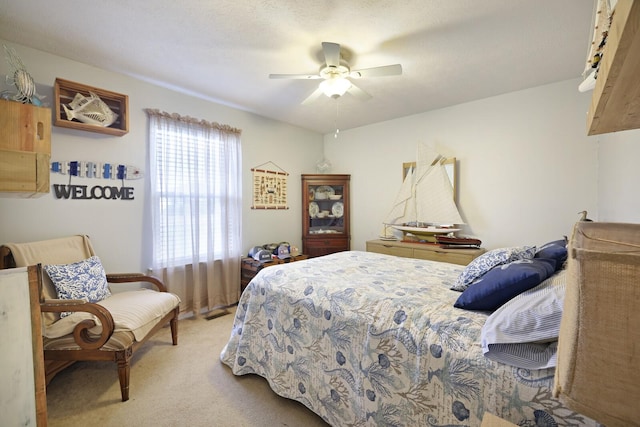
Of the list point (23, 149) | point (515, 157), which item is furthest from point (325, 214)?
point (23, 149)

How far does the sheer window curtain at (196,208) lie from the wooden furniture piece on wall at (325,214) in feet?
3.73

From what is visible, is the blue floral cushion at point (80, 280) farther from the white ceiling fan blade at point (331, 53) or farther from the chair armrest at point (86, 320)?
the white ceiling fan blade at point (331, 53)

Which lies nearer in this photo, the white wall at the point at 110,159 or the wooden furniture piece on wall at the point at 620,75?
the wooden furniture piece on wall at the point at 620,75

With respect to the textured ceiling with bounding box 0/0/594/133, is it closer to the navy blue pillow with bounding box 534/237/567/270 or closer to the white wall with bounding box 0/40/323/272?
the white wall with bounding box 0/40/323/272

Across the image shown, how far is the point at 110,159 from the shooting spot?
8.34ft

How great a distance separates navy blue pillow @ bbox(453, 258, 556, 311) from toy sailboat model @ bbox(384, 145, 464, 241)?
2.01 metres

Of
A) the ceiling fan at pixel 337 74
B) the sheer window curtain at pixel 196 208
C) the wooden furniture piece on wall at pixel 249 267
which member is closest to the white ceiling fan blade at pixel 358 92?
the ceiling fan at pixel 337 74

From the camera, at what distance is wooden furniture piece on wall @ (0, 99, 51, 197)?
3.33ft

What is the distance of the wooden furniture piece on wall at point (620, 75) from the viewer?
364 millimetres

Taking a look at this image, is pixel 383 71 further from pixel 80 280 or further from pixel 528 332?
pixel 80 280

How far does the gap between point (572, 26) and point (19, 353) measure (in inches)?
131

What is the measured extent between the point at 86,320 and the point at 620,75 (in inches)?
98.0

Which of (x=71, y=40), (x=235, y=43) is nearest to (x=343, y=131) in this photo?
(x=235, y=43)

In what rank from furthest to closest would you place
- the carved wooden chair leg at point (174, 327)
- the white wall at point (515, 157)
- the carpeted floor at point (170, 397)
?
the white wall at point (515, 157), the carved wooden chair leg at point (174, 327), the carpeted floor at point (170, 397)
